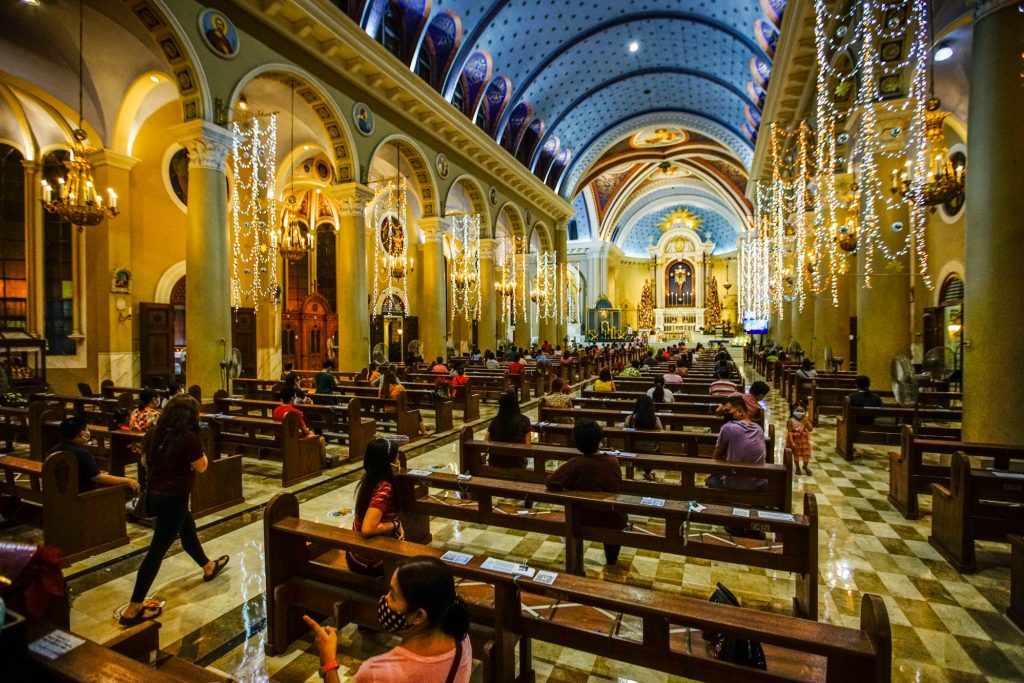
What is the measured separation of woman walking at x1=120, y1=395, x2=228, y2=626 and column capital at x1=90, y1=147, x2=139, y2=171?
11.4m

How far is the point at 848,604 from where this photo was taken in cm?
314

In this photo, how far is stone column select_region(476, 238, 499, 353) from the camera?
63.4 ft

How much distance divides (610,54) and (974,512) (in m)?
21.0

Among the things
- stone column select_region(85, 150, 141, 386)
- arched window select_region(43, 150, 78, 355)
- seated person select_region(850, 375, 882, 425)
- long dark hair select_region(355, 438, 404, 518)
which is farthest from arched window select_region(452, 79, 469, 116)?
long dark hair select_region(355, 438, 404, 518)

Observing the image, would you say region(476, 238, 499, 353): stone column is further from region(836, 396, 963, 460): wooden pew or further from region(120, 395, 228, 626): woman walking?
region(120, 395, 228, 626): woman walking

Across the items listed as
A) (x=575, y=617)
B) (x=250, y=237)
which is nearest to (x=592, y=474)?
(x=575, y=617)

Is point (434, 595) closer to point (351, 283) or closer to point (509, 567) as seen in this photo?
point (509, 567)

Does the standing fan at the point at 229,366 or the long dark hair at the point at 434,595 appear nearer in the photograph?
the long dark hair at the point at 434,595

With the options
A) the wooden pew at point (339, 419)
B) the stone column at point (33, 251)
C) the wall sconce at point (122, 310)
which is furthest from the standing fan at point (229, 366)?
the stone column at point (33, 251)

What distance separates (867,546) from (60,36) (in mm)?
15495

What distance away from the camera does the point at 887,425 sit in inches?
262

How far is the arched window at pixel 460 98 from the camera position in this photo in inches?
650

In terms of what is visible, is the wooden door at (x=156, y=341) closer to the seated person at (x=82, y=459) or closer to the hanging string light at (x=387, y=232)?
the hanging string light at (x=387, y=232)

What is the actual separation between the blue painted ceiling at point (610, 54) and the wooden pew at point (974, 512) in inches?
545
